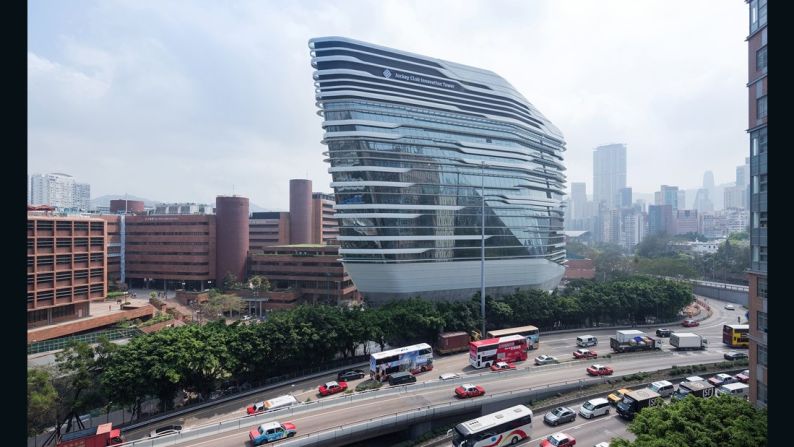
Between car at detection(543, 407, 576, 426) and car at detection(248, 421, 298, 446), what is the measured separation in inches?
646

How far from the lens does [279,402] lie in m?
27.6

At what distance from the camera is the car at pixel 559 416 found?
25844 mm

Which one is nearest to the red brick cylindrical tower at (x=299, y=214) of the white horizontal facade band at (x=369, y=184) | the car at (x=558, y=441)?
the white horizontal facade band at (x=369, y=184)

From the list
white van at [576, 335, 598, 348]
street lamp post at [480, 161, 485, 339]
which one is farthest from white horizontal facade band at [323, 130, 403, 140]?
white van at [576, 335, 598, 348]

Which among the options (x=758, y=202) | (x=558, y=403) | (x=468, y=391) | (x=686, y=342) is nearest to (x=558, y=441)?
(x=558, y=403)

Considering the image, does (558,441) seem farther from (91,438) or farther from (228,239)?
(228,239)

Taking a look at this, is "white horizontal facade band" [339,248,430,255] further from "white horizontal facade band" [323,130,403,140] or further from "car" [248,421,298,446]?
"car" [248,421,298,446]

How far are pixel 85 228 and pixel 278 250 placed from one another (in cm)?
3355

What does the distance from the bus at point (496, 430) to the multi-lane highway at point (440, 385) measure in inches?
178

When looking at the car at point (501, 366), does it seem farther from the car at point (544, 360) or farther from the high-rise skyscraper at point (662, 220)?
the high-rise skyscraper at point (662, 220)

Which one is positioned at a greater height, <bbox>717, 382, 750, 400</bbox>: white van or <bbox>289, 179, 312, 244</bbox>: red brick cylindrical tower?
<bbox>289, 179, 312, 244</bbox>: red brick cylindrical tower

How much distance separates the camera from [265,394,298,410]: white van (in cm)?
2713

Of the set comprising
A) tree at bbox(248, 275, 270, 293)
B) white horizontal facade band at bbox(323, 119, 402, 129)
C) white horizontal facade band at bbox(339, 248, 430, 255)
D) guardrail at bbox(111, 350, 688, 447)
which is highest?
white horizontal facade band at bbox(323, 119, 402, 129)
